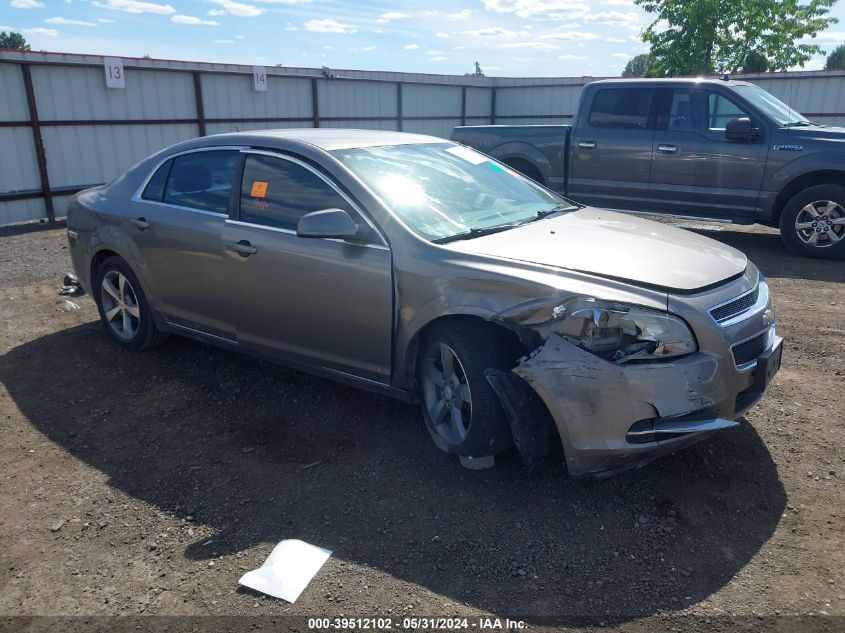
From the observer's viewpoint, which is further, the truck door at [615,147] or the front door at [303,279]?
the truck door at [615,147]

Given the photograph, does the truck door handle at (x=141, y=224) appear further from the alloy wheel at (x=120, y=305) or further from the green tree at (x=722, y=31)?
the green tree at (x=722, y=31)

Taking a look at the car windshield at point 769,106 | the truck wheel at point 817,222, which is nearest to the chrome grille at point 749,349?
the truck wheel at point 817,222

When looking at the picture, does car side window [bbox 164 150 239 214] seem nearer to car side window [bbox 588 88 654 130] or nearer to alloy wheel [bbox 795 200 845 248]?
car side window [bbox 588 88 654 130]

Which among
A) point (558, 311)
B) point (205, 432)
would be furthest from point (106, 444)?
point (558, 311)

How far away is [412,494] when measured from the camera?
3.51 m

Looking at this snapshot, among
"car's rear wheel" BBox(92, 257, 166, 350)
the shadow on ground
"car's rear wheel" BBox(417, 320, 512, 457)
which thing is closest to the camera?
the shadow on ground

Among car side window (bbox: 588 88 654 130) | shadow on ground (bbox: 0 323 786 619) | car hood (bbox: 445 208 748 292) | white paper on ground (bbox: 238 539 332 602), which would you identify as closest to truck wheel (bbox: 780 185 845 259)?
car side window (bbox: 588 88 654 130)

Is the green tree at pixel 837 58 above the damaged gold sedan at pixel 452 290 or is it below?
above

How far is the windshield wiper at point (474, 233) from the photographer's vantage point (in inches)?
148

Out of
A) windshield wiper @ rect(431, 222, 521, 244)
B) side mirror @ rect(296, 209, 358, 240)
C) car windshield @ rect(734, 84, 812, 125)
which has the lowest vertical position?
windshield wiper @ rect(431, 222, 521, 244)

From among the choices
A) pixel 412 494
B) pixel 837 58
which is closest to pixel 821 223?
pixel 412 494

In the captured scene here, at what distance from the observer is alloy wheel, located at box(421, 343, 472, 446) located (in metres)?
3.61

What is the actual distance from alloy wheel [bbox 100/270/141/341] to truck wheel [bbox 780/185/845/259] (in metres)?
7.29

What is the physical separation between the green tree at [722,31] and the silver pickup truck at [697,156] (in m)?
19.1
